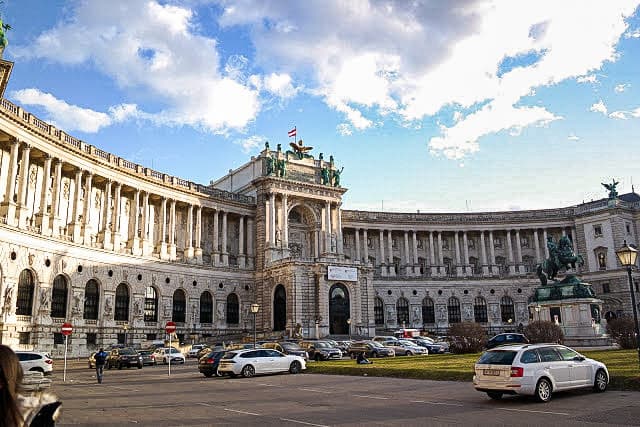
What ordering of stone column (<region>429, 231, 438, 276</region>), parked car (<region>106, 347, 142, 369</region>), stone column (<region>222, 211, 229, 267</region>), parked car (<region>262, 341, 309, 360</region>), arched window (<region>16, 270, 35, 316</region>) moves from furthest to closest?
stone column (<region>429, 231, 438, 276</region>)
stone column (<region>222, 211, 229, 267</region>)
arched window (<region>16, 270, 35, 316</region>)
parked car (<region>106, 347, 142, 369</region>)
parked car (<region>262, 341, 309, 360</region>)

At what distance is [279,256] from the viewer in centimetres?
7600

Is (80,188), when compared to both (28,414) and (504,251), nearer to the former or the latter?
(28,414)

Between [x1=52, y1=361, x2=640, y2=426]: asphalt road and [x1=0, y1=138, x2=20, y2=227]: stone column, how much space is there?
25.1 metres

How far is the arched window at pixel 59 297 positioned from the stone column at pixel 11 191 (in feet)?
25.7

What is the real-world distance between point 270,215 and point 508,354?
5954 cm

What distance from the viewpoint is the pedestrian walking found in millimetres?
4105

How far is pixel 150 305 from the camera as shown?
64500 millimetres

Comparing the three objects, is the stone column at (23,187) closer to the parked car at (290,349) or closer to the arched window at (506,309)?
the parked car at (290,349)

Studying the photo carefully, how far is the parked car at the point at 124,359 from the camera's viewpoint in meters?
43.6

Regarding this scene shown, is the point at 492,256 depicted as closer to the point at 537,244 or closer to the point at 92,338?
the point at 537,244

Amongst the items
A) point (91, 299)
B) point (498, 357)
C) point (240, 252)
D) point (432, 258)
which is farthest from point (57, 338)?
point (432, 258)

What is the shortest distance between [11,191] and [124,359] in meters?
17.5

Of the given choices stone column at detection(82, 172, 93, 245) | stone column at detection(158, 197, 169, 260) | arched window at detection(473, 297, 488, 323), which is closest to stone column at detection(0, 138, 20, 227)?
stone column at detection(82, 172, 93, 245)

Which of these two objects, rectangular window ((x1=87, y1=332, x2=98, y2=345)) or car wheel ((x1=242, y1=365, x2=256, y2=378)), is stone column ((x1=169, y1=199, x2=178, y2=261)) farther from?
car wheel ((x1=242, y1=365, x2=256, y2=378))
